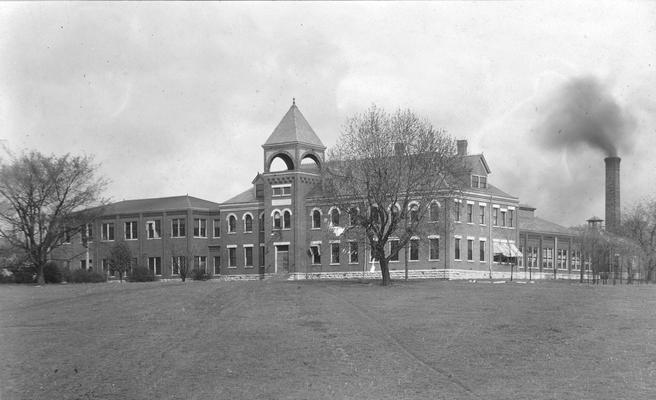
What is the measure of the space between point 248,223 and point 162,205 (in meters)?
12.9

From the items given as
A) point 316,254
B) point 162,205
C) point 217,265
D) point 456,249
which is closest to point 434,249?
point 456,249

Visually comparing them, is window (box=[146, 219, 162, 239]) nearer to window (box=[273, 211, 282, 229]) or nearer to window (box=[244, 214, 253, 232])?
window (box=[244, 214, 253, 232])

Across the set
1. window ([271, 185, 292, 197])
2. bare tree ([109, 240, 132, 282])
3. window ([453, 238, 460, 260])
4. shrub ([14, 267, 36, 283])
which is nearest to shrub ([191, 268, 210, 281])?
bare tree ([109, 240, 132, 282])

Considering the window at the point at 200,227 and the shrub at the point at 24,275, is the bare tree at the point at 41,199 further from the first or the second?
the window at the point at 200,227

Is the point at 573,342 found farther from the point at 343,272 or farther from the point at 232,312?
the point at 343,272

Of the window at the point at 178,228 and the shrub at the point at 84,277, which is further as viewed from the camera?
the window at the point at 178,228

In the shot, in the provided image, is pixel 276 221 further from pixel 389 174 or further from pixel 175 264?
pixel 389 174

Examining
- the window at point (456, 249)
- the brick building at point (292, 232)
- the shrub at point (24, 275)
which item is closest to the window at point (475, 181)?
the brick building at point (292, 232)

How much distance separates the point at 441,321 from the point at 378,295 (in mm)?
12658

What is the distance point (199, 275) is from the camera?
8281 cm

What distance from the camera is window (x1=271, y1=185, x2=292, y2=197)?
79.1 metres

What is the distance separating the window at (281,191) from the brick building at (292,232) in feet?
0.30

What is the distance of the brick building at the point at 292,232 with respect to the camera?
72.4 metres

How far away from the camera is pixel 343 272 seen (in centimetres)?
7606
